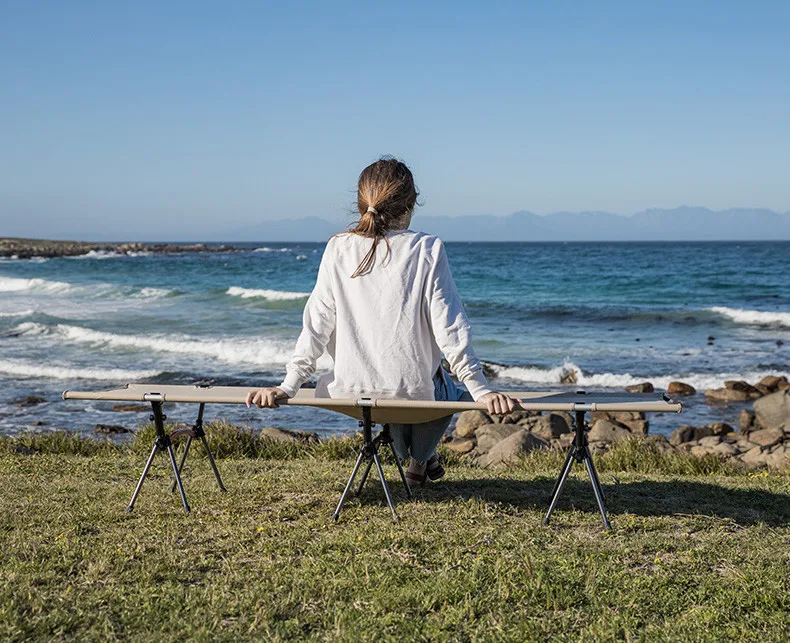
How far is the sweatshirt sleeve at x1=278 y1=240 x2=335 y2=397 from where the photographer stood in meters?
4.54

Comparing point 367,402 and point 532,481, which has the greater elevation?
point 367,402

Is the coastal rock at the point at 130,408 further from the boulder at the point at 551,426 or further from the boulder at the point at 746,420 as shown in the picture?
the boulder at the point at 746,420

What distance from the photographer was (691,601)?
3465 millimetres

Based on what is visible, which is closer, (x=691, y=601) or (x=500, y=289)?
(x=691, y=601)

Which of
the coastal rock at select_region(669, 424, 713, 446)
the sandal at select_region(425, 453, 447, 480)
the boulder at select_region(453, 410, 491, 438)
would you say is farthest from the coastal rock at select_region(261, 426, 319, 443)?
the coastal rock at select_region(669, 424, 713, 446)

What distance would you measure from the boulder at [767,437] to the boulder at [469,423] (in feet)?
11.1

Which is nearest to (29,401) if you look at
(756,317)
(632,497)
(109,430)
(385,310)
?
(109,430)

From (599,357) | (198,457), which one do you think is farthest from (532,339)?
(198,457)

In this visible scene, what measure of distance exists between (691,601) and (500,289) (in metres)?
36.7

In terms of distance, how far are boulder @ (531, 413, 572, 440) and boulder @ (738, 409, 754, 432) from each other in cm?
255

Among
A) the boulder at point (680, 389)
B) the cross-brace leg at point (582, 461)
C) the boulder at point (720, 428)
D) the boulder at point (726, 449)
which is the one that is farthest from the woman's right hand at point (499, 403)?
the boulder at point (680, 389)

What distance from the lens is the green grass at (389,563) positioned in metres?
3.22

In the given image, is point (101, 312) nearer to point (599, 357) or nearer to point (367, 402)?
point (599, 357)

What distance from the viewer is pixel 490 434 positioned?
1048 centimetres
